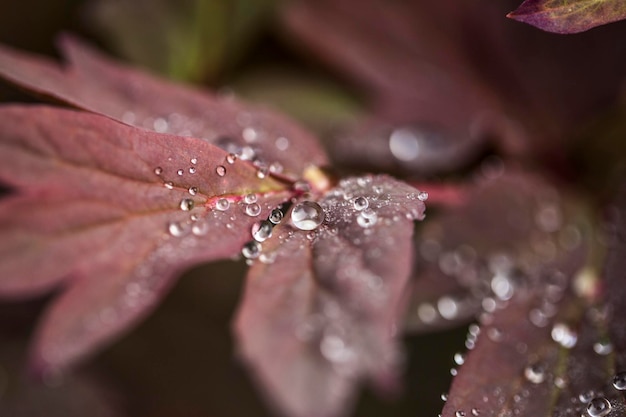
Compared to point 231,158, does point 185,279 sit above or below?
below

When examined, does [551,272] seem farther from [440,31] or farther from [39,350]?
[39,350]

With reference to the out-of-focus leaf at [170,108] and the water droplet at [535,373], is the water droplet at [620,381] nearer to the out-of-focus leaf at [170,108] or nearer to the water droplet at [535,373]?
the water droplet at [535,373]

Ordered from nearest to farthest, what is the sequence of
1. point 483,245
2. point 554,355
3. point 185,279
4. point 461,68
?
point 554,355 → point 483,245 → point 461,68 → point 185,279

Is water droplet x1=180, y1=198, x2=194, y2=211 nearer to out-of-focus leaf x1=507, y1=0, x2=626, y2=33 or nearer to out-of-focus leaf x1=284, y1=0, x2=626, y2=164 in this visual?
out-of-focus leaf x1=507, y1=0, x2=626, y2=33

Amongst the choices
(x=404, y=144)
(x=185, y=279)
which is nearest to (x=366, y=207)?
(x=404, y=144)

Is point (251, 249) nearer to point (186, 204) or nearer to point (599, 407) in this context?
point (186, 204)

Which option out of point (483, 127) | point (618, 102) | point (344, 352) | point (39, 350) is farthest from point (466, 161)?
point (39, 350)
